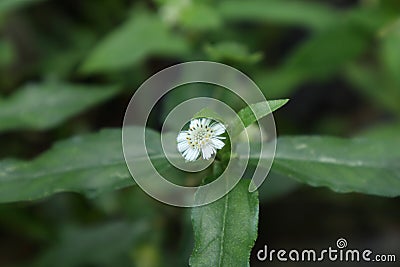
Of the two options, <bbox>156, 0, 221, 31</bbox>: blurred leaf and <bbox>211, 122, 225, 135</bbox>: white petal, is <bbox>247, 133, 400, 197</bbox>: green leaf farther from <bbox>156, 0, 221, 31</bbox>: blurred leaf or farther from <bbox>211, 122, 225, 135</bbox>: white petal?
<bbox>156, 0, 221, 31</bbox>: blurred leaf

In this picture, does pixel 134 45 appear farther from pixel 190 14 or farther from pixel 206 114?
pixel 206 114

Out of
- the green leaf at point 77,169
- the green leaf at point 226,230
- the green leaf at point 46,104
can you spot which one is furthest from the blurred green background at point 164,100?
the green leaf at point 226,230

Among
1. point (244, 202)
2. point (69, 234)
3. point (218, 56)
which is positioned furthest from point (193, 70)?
Answer: point (244, 202)

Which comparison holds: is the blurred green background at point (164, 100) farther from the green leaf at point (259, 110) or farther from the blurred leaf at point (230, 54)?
the green leaf at point (259, 110)

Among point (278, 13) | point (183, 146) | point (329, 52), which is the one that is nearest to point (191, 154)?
point (183, 146)

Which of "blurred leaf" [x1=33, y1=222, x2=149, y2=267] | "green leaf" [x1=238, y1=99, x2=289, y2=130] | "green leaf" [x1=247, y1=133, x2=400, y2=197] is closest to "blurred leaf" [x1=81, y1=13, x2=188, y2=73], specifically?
"blurred leaf" [x1=33, y1=222, x2=149, y2=267]
